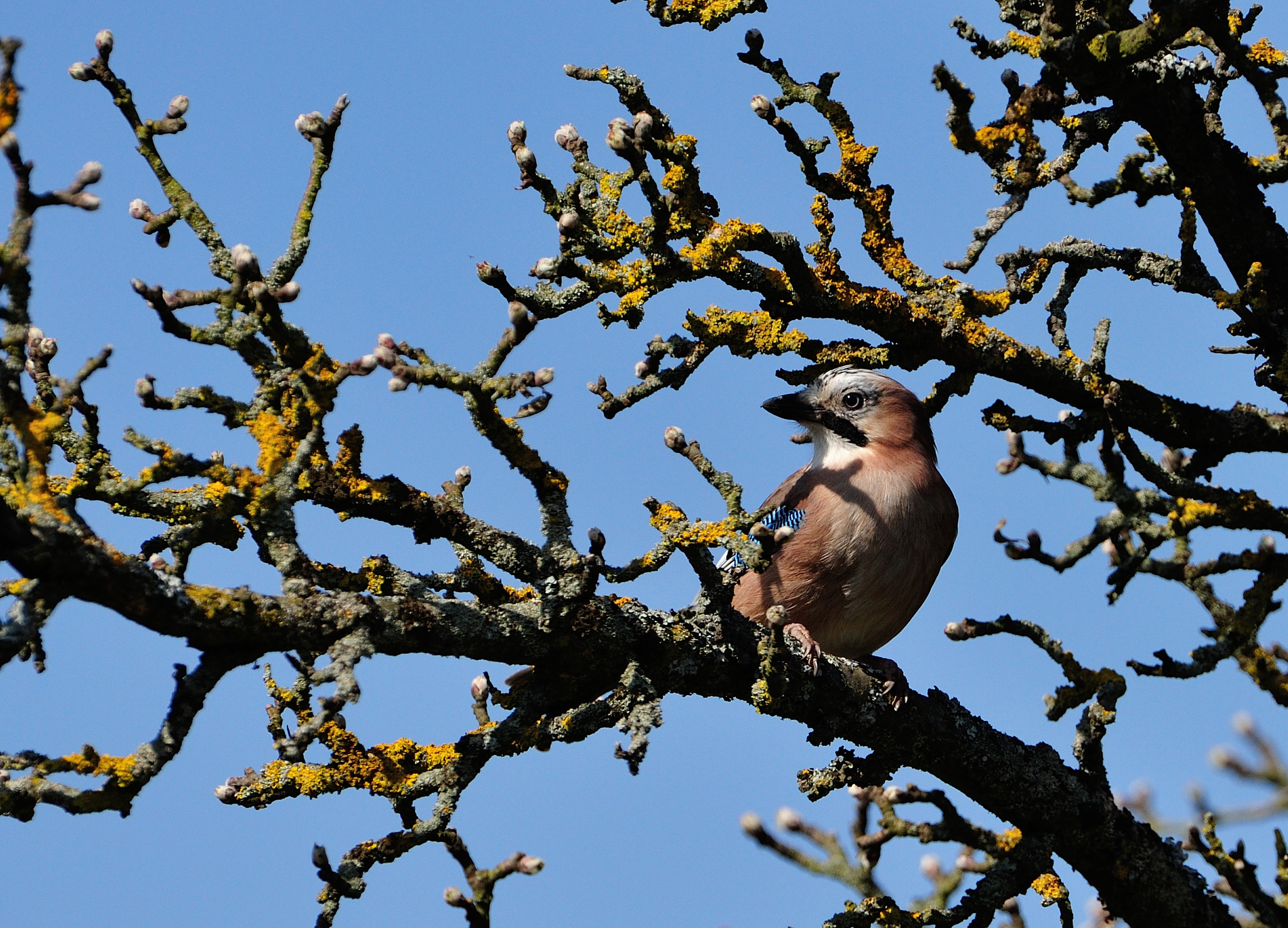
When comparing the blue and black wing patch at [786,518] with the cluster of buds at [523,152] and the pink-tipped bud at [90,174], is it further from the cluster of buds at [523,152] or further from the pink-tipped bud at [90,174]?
the pink-tipped bud at [90,174]

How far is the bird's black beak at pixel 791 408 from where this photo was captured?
303 inches

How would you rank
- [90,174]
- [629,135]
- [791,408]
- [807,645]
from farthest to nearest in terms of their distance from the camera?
[791,408] → [807,645] → [629,135] → [90,174]

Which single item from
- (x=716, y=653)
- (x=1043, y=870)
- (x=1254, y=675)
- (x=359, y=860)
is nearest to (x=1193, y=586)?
(x=1254, y=675)

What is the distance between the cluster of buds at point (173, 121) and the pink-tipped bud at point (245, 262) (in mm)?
917

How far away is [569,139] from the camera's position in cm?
522

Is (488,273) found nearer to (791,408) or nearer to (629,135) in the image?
(629,135)

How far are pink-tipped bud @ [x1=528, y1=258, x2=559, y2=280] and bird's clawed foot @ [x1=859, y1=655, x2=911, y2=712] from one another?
2.31 m

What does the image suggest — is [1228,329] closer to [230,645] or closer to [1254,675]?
[1254,675]

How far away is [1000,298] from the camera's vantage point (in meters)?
5.64

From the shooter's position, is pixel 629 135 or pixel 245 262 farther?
pixel 629 135

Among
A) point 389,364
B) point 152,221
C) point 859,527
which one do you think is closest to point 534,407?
point 389,364

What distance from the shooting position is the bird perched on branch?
6.56 metres

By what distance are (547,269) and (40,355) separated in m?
2.02

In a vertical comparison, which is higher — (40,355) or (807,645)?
(40,355)
